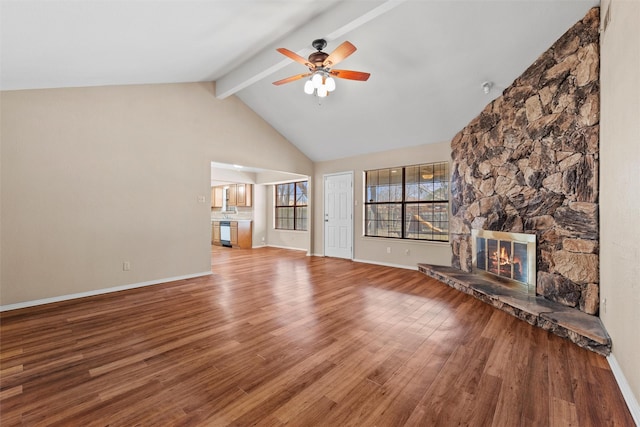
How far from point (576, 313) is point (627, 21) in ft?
8.14

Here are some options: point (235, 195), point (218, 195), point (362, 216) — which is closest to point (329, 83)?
point (362, 216)

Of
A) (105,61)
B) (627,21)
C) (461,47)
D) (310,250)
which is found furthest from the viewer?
(310,250)

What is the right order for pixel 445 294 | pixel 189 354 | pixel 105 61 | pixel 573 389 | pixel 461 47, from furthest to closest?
pixel 445 294
pixel 461 47
pixel 105 61
pixel 189 354
pixel 573 389

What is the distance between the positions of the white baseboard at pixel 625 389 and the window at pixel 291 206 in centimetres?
684

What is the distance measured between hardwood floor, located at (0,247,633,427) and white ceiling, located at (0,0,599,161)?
Answer: 8.29ft

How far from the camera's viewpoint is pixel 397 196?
5.95 meters

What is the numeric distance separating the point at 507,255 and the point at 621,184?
1.90m

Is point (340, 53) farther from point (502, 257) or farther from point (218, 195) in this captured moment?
point (218, 195)

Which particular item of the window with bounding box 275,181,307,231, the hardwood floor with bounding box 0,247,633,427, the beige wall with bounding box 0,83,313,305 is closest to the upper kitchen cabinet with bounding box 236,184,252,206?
the window with bounding box 275,181,307,231

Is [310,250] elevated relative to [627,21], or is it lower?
lower

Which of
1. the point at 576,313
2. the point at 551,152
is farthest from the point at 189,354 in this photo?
the point at 551,152

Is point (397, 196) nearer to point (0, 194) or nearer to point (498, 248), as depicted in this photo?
point (498, 248)

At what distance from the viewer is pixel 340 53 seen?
2.84 metres

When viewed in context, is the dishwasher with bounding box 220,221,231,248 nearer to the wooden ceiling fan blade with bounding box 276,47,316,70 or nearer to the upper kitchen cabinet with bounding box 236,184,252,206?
the upper kitchen cabinet with bounding box 236,184,252,206
